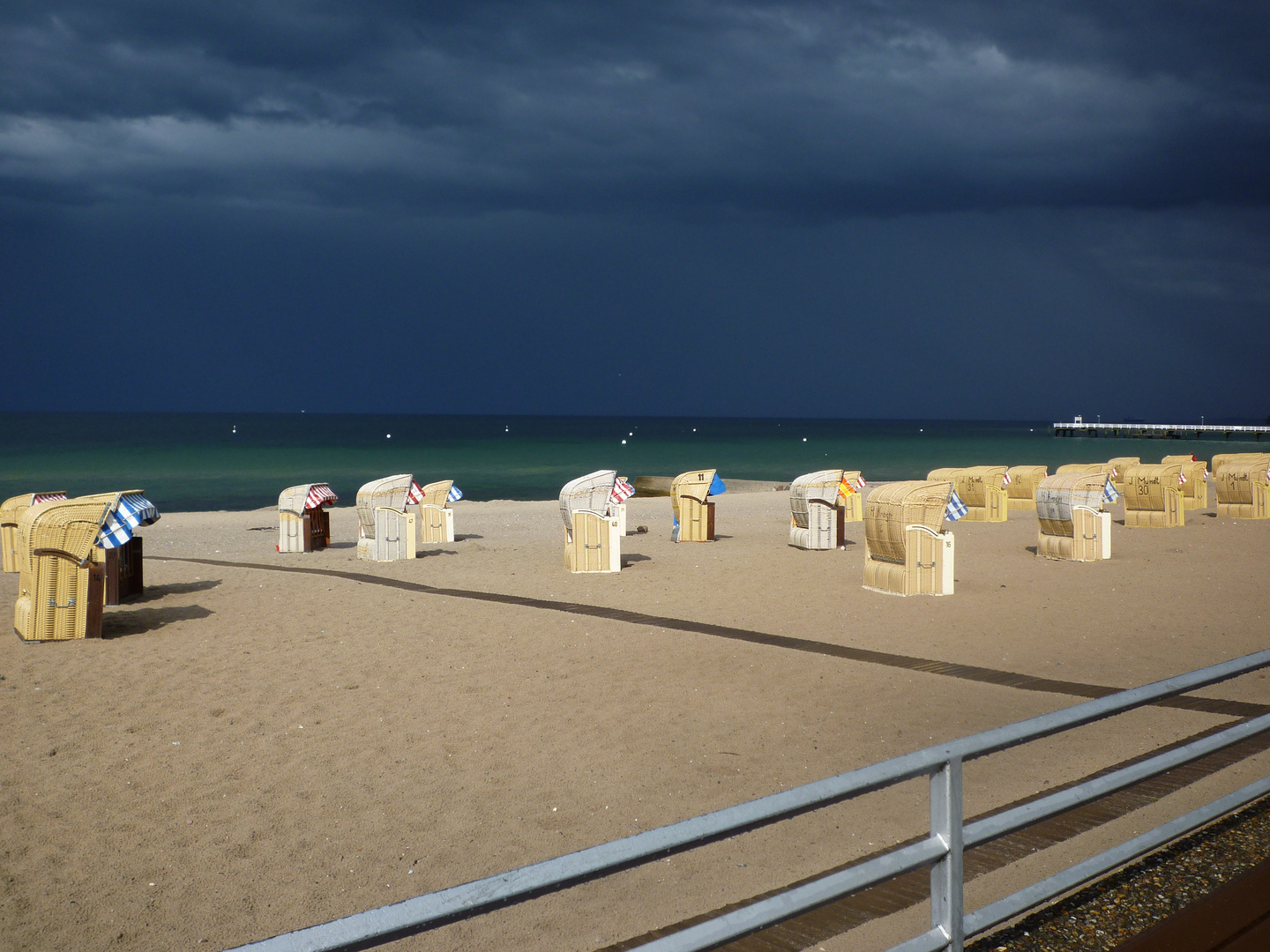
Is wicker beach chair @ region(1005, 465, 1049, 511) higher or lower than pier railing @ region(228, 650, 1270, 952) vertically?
higher

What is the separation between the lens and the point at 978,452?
3342 inches

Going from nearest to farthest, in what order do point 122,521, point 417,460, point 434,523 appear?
point 122,521 < point 434,523 < point 417,460

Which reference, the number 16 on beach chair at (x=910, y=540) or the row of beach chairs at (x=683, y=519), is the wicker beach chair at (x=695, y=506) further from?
the number 16 on beach chair at (x=910, y=540)

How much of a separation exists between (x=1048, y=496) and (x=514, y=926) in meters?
14.3

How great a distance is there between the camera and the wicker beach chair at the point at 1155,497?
20.5 m

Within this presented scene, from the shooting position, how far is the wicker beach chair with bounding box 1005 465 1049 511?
2592 centimetres

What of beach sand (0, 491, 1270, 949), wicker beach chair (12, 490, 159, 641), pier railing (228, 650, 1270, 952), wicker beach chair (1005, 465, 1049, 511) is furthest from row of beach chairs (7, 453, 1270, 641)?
pier railing (228, 650, 1270, 952)

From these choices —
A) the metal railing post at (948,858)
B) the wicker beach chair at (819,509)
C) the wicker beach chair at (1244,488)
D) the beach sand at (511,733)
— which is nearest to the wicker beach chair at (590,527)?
the beach sand at (511,733)

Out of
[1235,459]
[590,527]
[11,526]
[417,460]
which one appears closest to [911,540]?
[590,527]

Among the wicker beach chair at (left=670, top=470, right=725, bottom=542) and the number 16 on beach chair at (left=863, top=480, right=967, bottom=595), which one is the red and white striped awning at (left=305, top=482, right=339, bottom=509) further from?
the number 16 on beach chair at (left=863, top=480, right=967, bottom=595)

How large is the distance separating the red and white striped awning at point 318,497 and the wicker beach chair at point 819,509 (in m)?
8.83

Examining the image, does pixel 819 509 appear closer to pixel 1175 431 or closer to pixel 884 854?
pixel 884 854

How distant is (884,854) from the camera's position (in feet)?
8.31

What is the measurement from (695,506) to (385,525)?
238 inches
